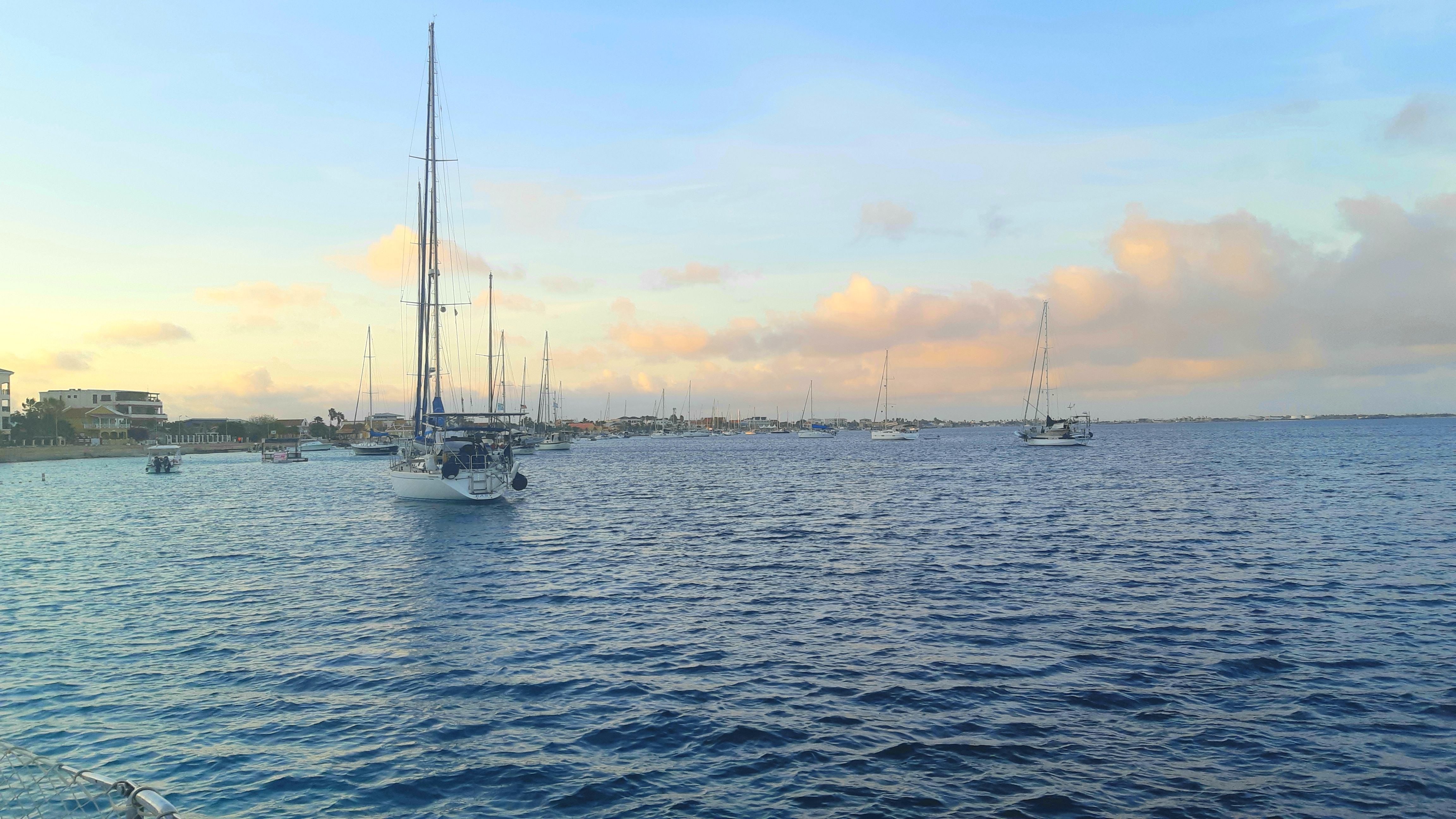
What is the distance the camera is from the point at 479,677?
16.8 m

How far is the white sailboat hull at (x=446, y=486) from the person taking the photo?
161 ft

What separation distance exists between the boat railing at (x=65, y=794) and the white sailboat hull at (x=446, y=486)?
3957cm

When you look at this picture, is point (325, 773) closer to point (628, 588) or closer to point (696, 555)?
point (628, 588)

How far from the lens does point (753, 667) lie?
56.9ft

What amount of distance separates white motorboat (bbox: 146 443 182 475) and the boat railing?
10347 centimetres

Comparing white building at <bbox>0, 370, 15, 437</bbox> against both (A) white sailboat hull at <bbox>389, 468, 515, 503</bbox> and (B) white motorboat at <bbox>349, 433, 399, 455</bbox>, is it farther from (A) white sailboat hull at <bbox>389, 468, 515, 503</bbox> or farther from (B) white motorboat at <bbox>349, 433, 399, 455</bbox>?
(A) white sailboat hull at <bbox>389, 468, 515, 503</bbox>

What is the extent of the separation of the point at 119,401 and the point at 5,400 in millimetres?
38326

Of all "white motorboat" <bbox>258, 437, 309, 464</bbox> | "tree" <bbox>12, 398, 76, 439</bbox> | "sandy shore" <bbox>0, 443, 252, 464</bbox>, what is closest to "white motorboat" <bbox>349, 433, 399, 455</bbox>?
"white motorboat" <bbox>258, 437, 309, 464</bbox>

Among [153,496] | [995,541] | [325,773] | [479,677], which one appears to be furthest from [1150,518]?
[153,496]

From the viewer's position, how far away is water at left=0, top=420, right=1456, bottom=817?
1158 centimetres

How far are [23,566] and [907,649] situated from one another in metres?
33.7

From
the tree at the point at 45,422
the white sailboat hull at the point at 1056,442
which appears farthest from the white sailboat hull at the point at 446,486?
the tree at the point at 45,422

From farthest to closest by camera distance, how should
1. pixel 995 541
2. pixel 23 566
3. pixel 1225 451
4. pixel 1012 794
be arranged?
pixel 1225 451
pixel 995 541
pixel 23 566
pixel 1012 794

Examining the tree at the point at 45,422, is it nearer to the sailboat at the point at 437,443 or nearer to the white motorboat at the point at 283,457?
the white motorboat at the point at 283,457
